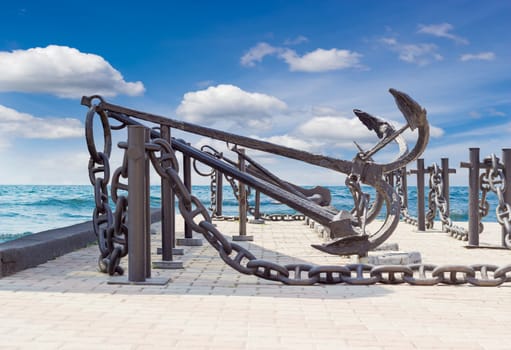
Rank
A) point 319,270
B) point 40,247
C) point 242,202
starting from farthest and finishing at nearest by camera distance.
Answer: point 242,202 < point 40,247 < point 319,270

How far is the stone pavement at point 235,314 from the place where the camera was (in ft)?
10.9

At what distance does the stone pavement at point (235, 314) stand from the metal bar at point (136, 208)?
202mm

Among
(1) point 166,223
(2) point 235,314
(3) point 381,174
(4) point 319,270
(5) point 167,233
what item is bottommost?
(2) point 235,314

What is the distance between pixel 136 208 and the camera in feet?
16.8

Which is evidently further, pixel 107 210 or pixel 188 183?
pixel 188 183

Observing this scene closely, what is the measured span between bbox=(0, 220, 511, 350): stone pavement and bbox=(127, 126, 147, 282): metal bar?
0.20 metres

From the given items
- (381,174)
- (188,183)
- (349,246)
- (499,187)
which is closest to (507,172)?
(499,187)

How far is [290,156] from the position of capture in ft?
22.2

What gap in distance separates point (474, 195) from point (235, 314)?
19.9 feet

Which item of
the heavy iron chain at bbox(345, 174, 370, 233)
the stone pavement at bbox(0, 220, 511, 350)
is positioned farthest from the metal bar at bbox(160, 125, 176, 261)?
the heavy iron chain at bbox(345, 174, 370, 233)

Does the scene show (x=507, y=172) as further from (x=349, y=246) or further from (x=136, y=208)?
(x=136, y=208)

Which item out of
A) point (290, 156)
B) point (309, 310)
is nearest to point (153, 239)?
point (290, 156)

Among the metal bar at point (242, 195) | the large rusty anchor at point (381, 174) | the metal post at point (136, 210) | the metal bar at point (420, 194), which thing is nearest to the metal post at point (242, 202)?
the metal bar at point (242, 195)

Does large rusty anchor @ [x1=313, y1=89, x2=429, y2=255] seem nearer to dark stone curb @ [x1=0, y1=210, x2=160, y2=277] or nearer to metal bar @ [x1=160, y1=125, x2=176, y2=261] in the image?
metal bar @ [x1=160, y1=125, x2=176, y2=261]
